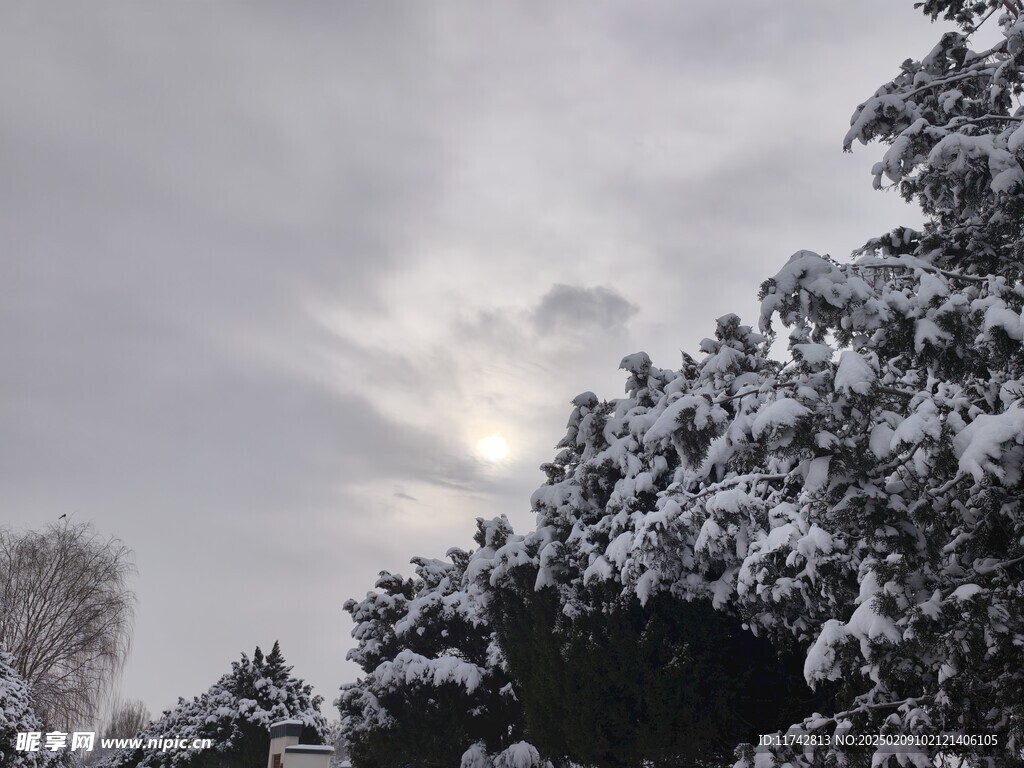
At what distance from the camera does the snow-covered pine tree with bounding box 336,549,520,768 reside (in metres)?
20.5

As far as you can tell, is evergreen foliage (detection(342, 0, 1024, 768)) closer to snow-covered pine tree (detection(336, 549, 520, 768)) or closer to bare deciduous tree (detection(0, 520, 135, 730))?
snow-covered pine tree (detection(336, 549, 520, 768))

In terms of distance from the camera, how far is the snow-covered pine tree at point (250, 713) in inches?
1081

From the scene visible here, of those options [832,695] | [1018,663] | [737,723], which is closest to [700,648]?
[737,723]

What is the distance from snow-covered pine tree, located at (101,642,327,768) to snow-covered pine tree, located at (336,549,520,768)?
4.37 metres

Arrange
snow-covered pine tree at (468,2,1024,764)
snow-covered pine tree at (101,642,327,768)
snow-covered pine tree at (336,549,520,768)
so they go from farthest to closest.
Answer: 1. snow-covered pine tree at (101,642,327,768)
2. snow-covered pine tree at (336,549,520,768)
3. snow-covered pine tree at (468,2,1024,764)

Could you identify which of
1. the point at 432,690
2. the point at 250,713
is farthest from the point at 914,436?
the point at 250,713

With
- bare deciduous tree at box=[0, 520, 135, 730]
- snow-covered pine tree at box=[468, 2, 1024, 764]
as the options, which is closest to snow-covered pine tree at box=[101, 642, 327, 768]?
bare deciduous tree at box=[0, 520, 135, 730]

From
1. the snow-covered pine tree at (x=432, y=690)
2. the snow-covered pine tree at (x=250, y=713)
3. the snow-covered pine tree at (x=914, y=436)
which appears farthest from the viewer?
the snow-covered pine tree at (x=250, y=713)

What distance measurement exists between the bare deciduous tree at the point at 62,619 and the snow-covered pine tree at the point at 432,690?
9.43 m

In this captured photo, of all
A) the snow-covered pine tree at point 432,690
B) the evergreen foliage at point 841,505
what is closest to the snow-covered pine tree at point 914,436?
the evergreen foliage at point 841,505

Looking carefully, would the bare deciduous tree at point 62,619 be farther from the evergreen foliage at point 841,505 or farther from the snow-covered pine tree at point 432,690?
the evergreen foliage at point 841,505

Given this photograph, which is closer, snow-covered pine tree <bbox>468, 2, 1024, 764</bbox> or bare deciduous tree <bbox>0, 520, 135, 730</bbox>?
snow-covered pine tree <bbox>468, 2, 1024, 764</bbox>

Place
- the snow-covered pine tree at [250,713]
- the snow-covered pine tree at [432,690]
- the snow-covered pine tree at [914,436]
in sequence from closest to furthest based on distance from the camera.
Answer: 1. the snow-covered pine tree at [914,436]
2. the snow-covered pine tree at [432,690]
3. the snow-covered pine tree at [250,713]

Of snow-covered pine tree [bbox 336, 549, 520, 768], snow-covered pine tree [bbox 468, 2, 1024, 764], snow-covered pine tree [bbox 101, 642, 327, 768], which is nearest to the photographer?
snow-covered pine tree [bbox 468, 2, 1024, 764]
